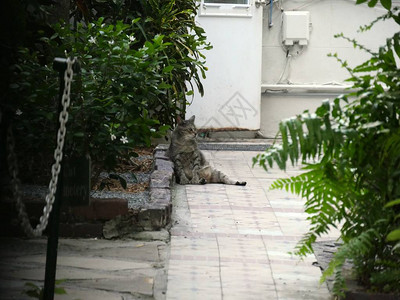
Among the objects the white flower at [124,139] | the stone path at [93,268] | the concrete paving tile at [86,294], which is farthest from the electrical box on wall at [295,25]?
the concrete paving tile at [86,294]

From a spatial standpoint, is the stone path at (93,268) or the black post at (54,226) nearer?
the black post at (54,226)

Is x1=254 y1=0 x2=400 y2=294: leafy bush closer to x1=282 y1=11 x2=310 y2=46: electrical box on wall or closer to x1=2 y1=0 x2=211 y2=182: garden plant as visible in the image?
x1=2 y1=0 x2=211 y2=182: garden plant

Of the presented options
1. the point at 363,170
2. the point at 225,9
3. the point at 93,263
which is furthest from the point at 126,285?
the point at 225,9

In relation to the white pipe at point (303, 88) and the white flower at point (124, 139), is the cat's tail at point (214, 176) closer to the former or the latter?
the white flower at point (124, 139)

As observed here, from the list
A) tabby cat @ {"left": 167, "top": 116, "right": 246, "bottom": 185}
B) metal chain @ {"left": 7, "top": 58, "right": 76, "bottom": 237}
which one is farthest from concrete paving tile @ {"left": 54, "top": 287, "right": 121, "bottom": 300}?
tabby cat @ {"left": 167, "top": 116, "right": 246, "bottom": 185}

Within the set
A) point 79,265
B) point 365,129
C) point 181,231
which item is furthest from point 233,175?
point 365,129

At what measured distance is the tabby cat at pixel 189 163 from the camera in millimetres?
8562

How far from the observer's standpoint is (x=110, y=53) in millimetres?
6176

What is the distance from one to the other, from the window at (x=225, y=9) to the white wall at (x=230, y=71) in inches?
2.4

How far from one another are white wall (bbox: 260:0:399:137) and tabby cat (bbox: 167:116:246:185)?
419 cm

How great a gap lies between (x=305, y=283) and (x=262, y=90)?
831 centimetres

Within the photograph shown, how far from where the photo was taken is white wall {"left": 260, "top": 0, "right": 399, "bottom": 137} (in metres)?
12.9

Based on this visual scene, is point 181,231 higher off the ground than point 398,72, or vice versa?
point 398,72

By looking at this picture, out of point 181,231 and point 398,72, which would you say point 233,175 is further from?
point 398,72
